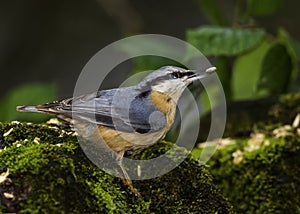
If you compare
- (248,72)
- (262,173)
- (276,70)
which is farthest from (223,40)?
(262,173)

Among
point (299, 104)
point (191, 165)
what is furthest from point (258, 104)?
point (191, 165)

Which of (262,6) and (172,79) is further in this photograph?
(262,6)

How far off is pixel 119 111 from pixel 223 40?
139 cm

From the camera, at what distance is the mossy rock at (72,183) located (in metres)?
1.95

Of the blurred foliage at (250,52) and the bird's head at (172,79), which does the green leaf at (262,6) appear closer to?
the blurred foliage at (250,52)

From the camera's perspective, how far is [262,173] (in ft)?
9.91

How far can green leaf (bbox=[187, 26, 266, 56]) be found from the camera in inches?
141

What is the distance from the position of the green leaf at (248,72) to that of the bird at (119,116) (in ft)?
5.59

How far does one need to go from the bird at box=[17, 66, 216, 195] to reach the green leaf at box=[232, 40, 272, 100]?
5.59 ft

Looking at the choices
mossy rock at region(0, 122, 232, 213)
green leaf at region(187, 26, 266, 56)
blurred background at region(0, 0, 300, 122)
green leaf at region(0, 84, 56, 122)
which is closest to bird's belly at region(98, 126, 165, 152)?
mossy rock at region(0, 122, 232, 213)

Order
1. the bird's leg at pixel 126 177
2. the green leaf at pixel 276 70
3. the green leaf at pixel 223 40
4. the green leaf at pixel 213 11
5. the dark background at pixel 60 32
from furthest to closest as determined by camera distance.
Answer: the dark background at pixel 60 32, the green leaf at pixel 213 11, the green leaf at pixel 276 70, the green leaf at pixel 223 40, the bird's leg at pixel 126 177

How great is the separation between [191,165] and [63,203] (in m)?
0.80

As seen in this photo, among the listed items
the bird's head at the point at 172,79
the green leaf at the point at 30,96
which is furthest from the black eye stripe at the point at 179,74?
the green leaf at the point at 30,96

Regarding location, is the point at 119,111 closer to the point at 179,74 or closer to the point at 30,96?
the point at 179,74
